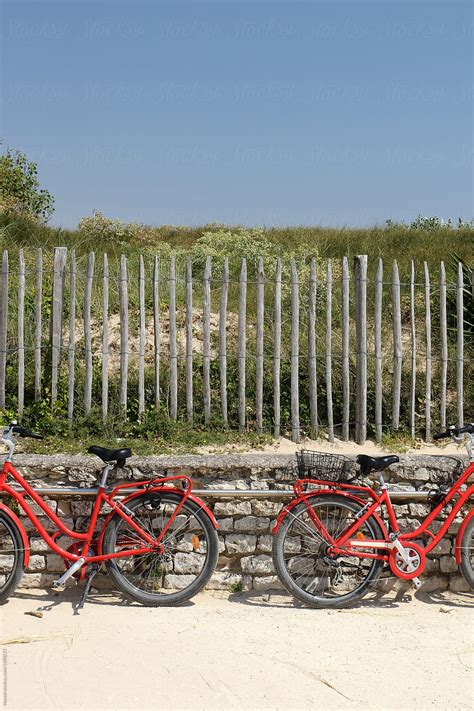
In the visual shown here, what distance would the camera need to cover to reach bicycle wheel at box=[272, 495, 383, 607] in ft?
17.5

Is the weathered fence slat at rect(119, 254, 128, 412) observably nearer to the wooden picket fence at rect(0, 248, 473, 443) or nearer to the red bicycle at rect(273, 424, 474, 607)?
the wooden picket fence at rect(0, 248, 473, 443)

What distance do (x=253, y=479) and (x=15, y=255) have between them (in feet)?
24.4

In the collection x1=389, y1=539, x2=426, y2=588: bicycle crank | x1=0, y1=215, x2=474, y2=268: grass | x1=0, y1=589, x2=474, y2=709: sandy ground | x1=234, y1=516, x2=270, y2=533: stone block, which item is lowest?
x1=0, y1=589, x2=474, y2=709: sandy ground

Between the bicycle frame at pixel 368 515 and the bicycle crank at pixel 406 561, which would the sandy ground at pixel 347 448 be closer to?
the bicycle frame at pixel 368 515

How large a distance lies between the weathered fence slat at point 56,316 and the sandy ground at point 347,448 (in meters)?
1.71

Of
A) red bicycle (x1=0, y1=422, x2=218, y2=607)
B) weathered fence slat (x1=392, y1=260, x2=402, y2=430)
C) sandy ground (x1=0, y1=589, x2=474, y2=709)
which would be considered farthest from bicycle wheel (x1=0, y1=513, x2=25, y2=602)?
weathered fence slat (x1=392, y1=260, x2=402, y2=430)

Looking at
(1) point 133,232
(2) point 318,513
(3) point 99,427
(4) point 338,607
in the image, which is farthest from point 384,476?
(1) point 133,232

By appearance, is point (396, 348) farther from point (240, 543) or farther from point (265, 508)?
point (240, 543)

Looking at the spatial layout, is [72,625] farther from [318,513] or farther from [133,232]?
[133,232]

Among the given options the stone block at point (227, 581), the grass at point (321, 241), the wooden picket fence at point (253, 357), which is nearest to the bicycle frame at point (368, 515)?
the stone block at point (227, 581)

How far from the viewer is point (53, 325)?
8031 millimetres

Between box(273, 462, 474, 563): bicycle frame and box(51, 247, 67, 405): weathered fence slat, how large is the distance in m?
3.31

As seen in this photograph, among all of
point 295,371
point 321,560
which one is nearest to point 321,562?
point 321,560

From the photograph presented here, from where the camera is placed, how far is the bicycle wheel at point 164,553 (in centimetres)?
531
